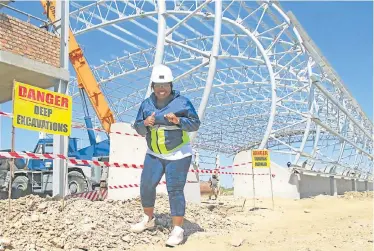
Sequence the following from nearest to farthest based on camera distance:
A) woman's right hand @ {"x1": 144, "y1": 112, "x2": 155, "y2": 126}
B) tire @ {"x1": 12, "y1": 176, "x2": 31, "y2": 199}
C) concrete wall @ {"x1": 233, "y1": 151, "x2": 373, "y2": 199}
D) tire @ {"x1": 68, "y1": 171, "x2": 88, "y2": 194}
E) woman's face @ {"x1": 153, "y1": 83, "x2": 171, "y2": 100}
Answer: woman's right hand @ {"x1": 144, "y1": 112, "x2": 155, "y2": 126} → woman's face @ {"x1": 153, "y1": 83, "x2": 171, "y2": 100} → tire @ {"x1": 68, "y1": 171, "x2": 88, "y2": 194} → tire @ {"x1": 12, "y1": 176, "x2": 31, "y2": 199} → concrete wall @ {"x1": 233, "y1": 151, "x2": 373, "y2": 199}

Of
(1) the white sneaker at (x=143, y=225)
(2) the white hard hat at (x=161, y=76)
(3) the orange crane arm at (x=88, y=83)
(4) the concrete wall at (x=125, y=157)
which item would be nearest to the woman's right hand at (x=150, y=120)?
(2) the white hard hat at (x=161, y=76)

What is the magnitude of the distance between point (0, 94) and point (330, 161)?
19251mm

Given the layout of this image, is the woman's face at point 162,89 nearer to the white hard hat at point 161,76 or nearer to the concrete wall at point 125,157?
the white hard hat at point 161,76

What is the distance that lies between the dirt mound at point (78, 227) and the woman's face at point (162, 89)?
1.65 m

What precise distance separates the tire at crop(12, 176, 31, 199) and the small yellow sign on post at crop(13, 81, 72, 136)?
9.30 m

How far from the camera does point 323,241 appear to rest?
15.8ft

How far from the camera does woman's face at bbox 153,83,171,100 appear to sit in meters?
4.99

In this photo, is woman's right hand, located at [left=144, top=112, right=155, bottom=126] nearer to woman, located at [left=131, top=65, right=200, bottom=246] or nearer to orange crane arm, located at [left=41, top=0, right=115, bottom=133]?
woman, located at [left=131, top=65, right=200, bottom=246]

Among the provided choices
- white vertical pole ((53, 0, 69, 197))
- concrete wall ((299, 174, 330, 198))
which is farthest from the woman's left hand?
concrete wall ((299, 174, 330, 198))

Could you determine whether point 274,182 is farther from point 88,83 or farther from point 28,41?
point 28,41

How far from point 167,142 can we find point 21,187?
11580 millimetres

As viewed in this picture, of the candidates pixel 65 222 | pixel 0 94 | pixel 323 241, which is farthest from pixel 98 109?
pixel 323 241

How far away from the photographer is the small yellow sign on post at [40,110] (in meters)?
5.64

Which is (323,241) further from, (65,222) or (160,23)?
(160,23)
